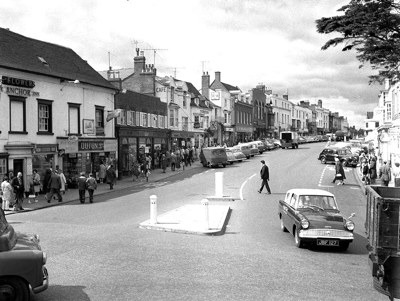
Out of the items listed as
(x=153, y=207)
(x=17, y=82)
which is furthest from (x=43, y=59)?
(x=153, y=207)

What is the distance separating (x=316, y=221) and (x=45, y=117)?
20312 millimetres

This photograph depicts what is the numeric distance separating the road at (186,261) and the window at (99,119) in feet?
44.0

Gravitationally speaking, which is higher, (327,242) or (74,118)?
(74,118)

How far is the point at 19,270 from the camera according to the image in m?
7.50

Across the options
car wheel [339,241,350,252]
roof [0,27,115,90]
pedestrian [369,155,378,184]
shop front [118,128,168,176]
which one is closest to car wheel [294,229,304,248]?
car wheel [339,241,350,252]

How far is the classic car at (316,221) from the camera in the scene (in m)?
12.6

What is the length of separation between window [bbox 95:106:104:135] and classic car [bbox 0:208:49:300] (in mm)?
26356

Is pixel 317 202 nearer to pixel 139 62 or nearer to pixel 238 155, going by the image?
pixel 238 155

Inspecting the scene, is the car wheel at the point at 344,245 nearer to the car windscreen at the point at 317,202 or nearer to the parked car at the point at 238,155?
the car windscreen at the point at 317,202

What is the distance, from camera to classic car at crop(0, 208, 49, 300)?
24.5ft

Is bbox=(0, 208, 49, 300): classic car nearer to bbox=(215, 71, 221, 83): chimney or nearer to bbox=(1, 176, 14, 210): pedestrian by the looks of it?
bbox=(1, 176, 14, 210): pedestrian

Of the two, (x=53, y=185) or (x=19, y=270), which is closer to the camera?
(x=19, y=270)

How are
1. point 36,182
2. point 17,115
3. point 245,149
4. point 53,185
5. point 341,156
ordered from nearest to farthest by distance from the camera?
1. point 53,185
2. point 36,182
3. point 17,115
4. point 341,156
5. point 245,149

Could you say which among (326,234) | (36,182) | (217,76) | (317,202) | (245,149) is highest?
(217,76)
